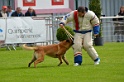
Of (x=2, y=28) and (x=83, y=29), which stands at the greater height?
(x=83, y=29)

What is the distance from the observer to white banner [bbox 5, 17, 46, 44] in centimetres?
2592

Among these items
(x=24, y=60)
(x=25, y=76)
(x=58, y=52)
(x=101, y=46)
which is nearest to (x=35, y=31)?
(x=101, y=46)

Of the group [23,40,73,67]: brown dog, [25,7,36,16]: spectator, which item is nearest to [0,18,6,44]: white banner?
[25,7,36,16]: spectator

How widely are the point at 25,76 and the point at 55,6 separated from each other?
15815 mm

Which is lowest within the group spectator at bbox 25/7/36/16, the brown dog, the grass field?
the grass field

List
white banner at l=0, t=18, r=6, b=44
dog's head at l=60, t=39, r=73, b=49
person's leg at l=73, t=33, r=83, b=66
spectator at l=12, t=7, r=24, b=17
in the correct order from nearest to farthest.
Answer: person's leg at l=73, t=33, r=83, b=66, dog's head at l=60, t=39, r=73, b=49, white banner at l=0, t=18, r=6, b=44, spectator at l=12, t=7, r=24, b=17

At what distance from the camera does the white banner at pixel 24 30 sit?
2592 centimetres

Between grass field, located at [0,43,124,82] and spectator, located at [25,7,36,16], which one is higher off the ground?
spectator, located at [25,7,36,16]

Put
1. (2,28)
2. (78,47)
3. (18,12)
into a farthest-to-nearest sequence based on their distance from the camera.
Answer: (18,12), (2,28), (78,47)

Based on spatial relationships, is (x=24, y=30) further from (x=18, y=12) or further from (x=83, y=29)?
(x=83, y=29)

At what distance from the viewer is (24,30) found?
26.0 meters

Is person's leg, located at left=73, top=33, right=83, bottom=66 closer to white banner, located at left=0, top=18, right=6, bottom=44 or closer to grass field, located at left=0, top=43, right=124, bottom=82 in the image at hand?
grass field, located at left=0, top=43, right=124, bottom=82

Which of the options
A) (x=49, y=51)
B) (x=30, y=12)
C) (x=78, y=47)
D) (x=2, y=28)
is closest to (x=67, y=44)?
(x=78, y=47)

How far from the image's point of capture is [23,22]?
26.0 m
